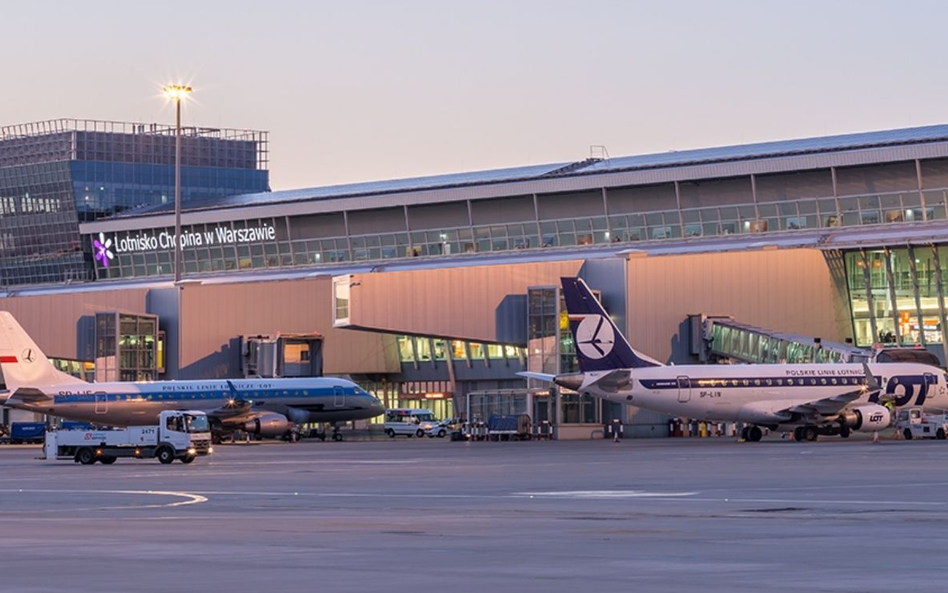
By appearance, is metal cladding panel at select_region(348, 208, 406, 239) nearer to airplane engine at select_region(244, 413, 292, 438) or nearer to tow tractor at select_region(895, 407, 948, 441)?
airplane engine at select_region(244, 413, 292, 438)

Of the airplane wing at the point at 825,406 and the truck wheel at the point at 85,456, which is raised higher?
the airplane wing at the point at 825,406

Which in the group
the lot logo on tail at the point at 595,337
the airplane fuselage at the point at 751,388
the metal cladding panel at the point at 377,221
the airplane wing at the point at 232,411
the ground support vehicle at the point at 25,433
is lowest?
the airplane fuselage at the point at 751,388

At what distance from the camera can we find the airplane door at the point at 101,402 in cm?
8756

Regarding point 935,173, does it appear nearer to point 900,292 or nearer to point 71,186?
point 900,292

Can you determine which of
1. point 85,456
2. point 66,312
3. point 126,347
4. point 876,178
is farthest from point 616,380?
point 66,312

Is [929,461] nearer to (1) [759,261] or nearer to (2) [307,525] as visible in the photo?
(2) [307,525]

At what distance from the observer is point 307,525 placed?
2520cm

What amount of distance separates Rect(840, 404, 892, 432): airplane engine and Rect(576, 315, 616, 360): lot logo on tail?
11520 mm

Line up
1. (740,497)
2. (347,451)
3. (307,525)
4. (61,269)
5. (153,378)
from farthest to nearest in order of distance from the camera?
1. (61,269)
2. (153,378)
3. (347,451)
4. (740,497)
5. (307,525)

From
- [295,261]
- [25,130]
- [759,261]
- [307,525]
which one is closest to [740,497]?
[307,525]

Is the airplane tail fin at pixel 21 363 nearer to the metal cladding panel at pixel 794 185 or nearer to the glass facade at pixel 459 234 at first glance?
the glass facade at pixel 459 234

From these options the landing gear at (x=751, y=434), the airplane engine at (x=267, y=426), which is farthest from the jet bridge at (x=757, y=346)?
the airplane engine at (x=267, y=426)

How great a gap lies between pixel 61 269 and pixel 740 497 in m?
127

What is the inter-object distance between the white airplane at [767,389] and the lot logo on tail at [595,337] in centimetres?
5
